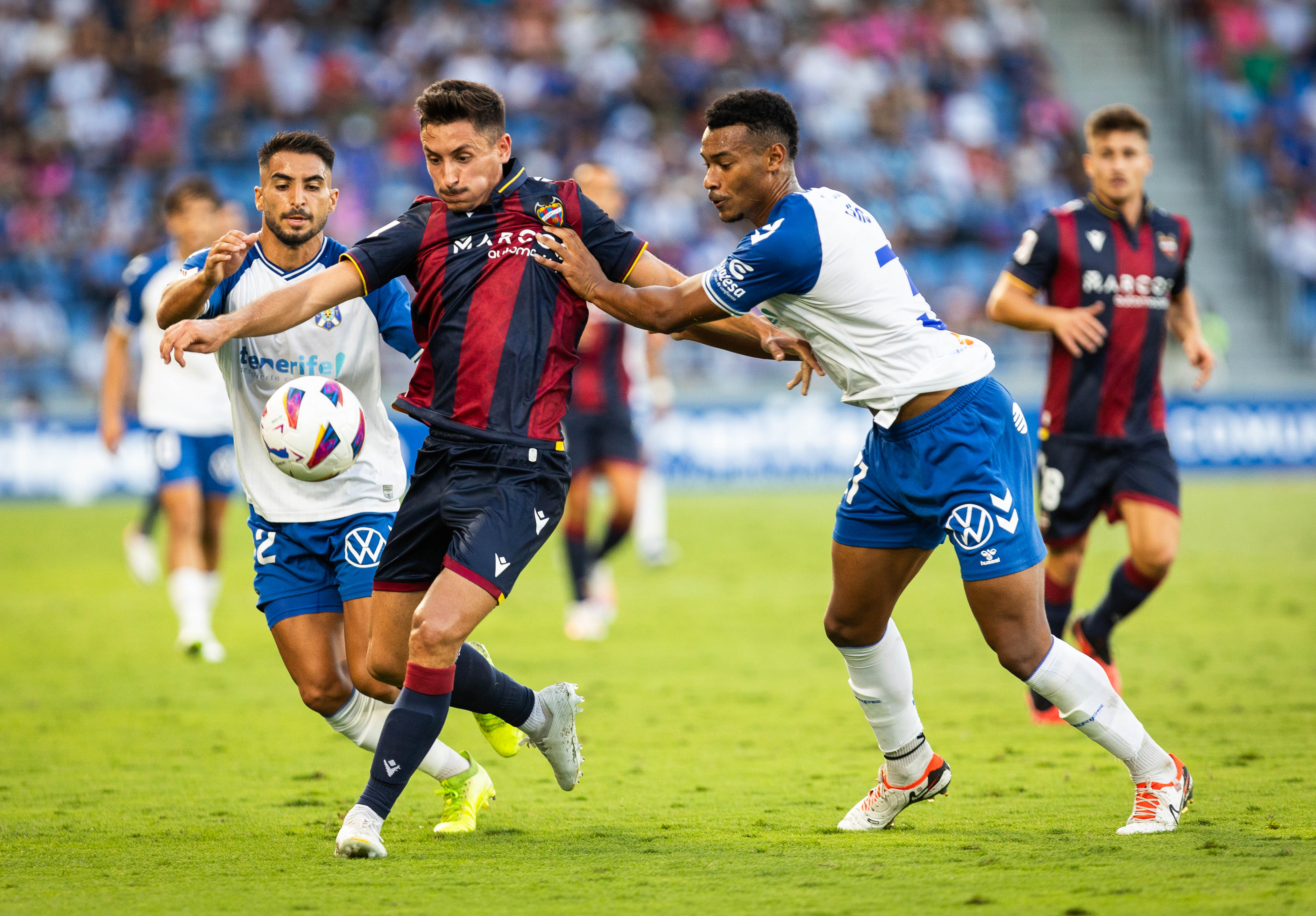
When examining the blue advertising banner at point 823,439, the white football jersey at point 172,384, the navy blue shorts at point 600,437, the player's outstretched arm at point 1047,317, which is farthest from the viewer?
the blue advertising banner at point 823,439

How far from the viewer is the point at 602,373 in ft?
34.8

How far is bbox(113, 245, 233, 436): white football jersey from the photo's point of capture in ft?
29.9

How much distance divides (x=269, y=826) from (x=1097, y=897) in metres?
2.90

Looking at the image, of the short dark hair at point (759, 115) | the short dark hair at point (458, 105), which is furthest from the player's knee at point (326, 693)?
the short dark hair at point (759, 115)

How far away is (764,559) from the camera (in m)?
13.9

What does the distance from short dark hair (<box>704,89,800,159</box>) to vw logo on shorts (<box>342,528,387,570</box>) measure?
192 cm

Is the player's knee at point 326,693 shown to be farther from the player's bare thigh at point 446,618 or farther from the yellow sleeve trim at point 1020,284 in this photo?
the yellow sleeve trim at point 1020,284

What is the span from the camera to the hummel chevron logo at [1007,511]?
15.5 ft

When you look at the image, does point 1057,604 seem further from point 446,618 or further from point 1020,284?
point 446,618

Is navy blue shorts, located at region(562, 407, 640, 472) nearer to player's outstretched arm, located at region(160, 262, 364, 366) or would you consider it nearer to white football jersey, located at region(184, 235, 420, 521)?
white football jersey, located at region(184, 235, 420, 521)

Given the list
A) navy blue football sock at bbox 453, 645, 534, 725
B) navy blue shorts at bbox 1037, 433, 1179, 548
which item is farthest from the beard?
navy blue shorts at bbox 1037, 433, 1179, 548

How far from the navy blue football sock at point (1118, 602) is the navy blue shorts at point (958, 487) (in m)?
2.26

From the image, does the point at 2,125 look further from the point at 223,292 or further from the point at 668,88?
the point at 223,292

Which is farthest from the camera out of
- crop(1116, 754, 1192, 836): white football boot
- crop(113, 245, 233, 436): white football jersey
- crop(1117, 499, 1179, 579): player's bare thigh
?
crop(113, 245, 233, 436): white football jersey
